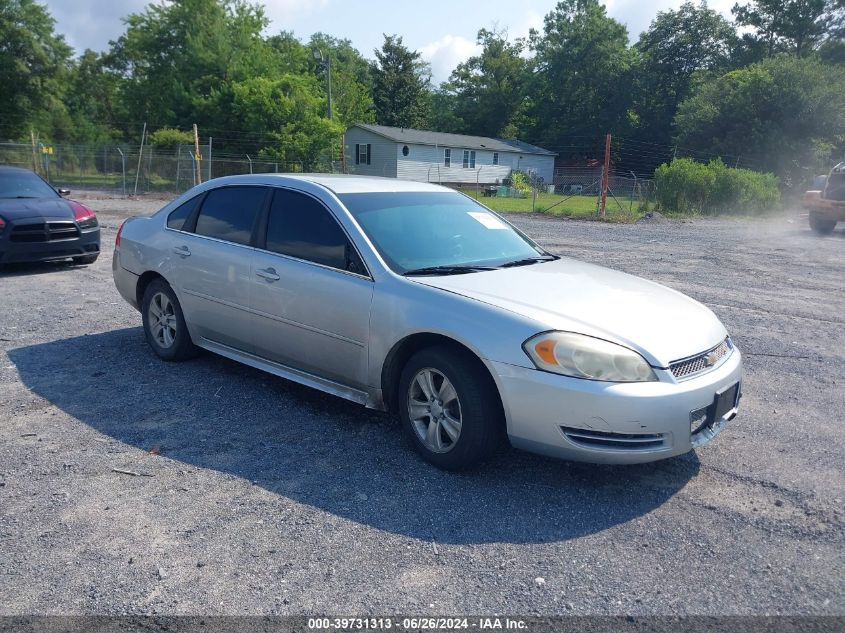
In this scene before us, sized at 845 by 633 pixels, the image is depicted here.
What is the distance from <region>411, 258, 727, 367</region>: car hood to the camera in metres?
3.57

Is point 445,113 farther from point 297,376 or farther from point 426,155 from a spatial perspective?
point 297,376

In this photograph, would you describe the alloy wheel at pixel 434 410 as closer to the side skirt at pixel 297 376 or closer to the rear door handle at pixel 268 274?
the side skirt at pixel 297 376

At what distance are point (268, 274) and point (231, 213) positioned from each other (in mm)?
844

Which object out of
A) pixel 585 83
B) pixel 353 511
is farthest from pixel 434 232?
pixel 585 83

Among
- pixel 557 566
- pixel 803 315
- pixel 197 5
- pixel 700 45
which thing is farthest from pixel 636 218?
pixel 700 45

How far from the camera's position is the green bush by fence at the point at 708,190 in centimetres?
2592

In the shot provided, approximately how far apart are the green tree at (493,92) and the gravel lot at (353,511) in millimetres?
65350

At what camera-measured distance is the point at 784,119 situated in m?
41.6

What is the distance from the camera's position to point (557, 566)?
299 centimetres

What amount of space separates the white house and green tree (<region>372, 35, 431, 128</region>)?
14627mm

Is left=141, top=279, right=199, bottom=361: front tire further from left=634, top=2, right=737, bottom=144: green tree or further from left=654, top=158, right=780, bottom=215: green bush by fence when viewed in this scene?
left=634, top=2, right=737, bottom=144: green tree

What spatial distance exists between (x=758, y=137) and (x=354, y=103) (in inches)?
1273

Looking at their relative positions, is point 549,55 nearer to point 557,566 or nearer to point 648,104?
point 648,104

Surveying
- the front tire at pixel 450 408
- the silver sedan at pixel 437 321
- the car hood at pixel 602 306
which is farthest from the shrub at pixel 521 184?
the front tire at pixel 450 408
